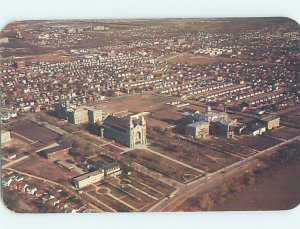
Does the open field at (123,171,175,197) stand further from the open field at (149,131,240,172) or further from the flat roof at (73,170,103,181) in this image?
the open field at (149,131,240,172)

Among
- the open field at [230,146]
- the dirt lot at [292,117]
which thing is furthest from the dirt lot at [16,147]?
the dirt lot at [292,117]

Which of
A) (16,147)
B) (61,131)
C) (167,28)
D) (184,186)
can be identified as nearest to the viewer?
(184,186)

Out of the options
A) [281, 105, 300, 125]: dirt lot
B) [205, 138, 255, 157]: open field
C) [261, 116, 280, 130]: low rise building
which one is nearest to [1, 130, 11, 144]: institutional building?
[205, 138, 255, 157]: open field

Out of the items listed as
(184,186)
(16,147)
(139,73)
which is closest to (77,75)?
(139,73)

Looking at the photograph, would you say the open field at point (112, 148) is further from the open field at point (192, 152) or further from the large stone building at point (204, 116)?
the large stone building at point (204, 116)

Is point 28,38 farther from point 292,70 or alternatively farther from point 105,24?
point 292,70
